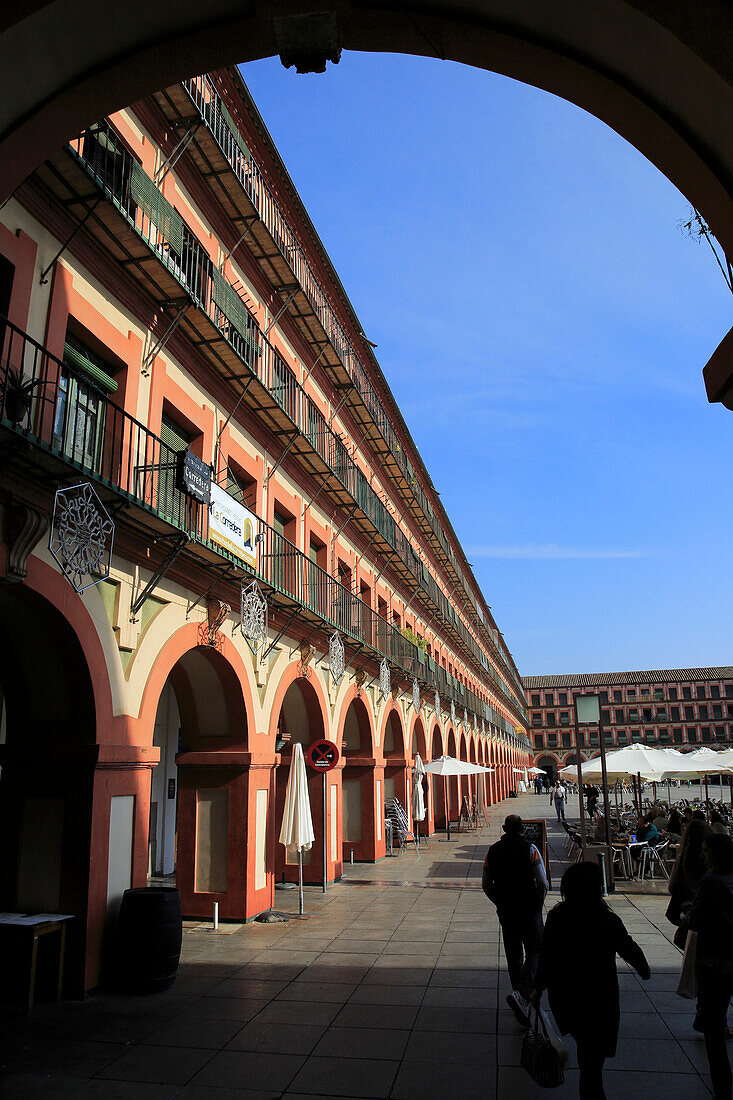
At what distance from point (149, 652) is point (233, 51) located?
692 cm

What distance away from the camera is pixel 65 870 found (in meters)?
8.13

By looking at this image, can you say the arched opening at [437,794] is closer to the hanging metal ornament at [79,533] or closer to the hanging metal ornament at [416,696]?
the hanging metal ornament at [416,696]

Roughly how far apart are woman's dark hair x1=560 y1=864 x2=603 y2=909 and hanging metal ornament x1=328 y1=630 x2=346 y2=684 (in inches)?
439

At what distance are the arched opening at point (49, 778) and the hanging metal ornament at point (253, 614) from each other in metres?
3.50

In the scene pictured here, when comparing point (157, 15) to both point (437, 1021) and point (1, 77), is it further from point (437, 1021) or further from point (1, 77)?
point (437, 1021)

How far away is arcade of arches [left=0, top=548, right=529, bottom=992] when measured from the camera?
8.16 m

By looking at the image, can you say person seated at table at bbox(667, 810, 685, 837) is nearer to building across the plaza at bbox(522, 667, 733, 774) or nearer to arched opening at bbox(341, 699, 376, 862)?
arched opening at bbox(341, 699, 376, 862)

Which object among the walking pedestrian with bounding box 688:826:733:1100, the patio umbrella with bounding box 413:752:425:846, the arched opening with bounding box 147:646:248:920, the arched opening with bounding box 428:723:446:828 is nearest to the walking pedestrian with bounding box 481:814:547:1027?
the walking pedestrian with bounding box 688:826:733:1100

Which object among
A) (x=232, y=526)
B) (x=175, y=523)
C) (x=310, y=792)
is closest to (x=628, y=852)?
(x=310, y=792)

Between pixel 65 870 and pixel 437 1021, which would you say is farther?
pixel 65 870

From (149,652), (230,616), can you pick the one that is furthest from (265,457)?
(149,652)

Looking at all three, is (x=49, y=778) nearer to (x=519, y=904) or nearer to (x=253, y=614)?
(x=253, y=614)

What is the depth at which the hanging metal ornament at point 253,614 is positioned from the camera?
38.5 ft

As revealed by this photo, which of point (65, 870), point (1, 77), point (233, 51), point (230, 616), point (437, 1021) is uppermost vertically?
point (233, 51)
